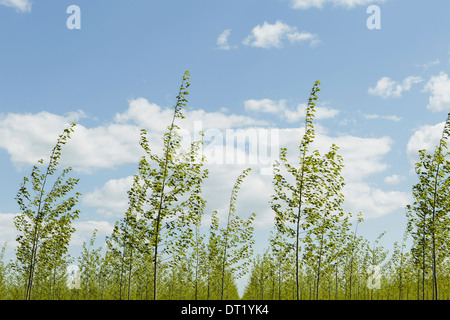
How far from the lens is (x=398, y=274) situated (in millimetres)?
40094

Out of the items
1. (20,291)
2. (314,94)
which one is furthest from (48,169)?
(20,291)

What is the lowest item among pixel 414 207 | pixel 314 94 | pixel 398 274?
pixel 398 274

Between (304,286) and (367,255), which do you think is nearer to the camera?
(367,255)

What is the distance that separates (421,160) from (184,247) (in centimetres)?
1342

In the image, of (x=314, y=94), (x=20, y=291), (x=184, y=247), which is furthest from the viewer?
(x=20, y=291)

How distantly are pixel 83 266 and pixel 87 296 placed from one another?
291 centimetres

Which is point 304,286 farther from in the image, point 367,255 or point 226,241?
point 226,241
